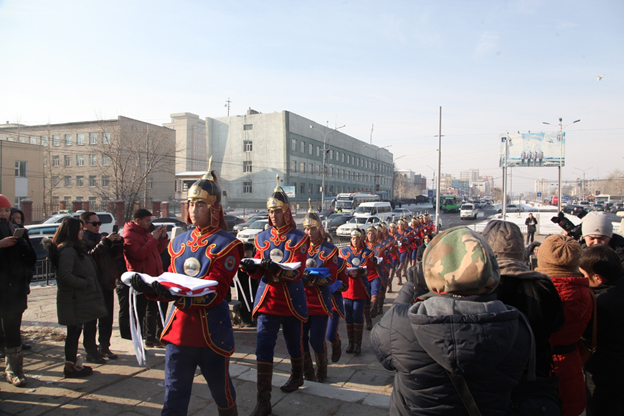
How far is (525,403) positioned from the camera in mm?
1952

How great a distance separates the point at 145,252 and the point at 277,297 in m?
2.30

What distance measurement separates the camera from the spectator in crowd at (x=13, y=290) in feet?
14.0

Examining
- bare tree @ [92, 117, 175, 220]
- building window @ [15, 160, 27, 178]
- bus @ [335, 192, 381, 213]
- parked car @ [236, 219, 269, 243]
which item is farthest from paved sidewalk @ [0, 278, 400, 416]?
bus @ [335, 192, 381, 213]

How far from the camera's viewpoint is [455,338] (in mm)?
1587

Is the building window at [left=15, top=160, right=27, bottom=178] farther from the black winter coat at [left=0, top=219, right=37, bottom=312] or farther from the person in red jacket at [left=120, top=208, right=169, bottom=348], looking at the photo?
the black winter coat at [left=0, top=219, right=37, bottom=312]

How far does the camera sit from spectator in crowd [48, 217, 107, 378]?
14.6ft

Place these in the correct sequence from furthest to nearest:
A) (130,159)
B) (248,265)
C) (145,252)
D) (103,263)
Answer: (130,159)
(145,252)
(103,263)
(248,265)

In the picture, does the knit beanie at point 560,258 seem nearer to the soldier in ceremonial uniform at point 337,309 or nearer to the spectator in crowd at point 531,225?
the soldier in ceremonial uniform at point 337,309

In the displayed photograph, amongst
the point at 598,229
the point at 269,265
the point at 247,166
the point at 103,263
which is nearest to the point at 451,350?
the point at 269,265

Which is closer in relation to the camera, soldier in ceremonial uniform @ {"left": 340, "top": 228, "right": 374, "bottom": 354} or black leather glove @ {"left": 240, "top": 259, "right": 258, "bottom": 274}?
black leather glove @ {"left": 240, "top": 259, "right": 258, "bottom": 274}

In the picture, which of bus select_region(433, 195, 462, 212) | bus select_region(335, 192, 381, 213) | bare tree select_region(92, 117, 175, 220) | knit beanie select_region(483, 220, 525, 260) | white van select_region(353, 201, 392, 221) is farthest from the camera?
bus select_region(433, 195, 462, 212)

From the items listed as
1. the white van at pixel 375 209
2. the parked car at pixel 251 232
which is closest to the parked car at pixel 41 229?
the parked car at pixel 251 232

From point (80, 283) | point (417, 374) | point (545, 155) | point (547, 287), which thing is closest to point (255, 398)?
point (80, 283)

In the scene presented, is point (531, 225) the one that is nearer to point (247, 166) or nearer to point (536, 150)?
point (536, 150)
